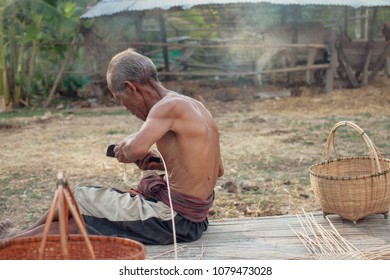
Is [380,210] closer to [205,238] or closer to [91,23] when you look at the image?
[205,238]

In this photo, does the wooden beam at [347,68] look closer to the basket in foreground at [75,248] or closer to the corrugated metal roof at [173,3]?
the corrugated metal roof at [173,3]

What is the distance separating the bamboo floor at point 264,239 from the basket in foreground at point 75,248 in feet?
2.03

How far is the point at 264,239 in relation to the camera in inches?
148

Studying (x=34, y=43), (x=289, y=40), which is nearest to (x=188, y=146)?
(x=34, y=43)

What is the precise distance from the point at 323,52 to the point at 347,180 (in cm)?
1050

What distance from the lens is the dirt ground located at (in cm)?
579

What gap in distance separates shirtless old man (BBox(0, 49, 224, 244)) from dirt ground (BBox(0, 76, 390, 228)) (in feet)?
5.05

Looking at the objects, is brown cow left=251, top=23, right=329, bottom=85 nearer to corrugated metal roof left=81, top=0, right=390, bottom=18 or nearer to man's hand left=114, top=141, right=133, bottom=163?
corrugated metal roof left=81, top=0, right=390, bottom=18
